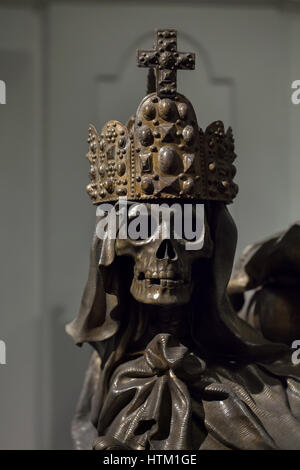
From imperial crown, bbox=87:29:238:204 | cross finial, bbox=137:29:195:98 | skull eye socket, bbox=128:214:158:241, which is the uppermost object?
cross finial, bbox=137:29:195:98

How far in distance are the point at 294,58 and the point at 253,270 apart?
2.45 feet

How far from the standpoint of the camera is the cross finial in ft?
4.48

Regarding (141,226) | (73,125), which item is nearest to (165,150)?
(141,226)

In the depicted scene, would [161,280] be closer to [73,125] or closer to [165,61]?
[165,61]

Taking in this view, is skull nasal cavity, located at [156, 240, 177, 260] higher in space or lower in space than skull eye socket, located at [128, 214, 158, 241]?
lower

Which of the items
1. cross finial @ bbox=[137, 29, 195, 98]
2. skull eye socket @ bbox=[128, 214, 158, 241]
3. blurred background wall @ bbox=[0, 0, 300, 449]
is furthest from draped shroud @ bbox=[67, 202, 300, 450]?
blurred background wall @ bbox=[0, 0, 300, 449]

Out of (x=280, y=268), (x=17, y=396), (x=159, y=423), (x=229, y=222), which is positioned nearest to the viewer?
(x=159, y=423)

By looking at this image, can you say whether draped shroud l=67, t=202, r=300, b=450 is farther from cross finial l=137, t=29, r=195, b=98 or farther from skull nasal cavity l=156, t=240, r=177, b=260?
cross finial l=137, t=29, r=195, b=98

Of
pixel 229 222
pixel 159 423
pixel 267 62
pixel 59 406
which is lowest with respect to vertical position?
pixel 59 406

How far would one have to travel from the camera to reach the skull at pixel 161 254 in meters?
1.32

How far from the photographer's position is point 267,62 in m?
2.15

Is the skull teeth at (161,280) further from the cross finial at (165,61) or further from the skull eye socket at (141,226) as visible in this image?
the cross finial at (165,61)

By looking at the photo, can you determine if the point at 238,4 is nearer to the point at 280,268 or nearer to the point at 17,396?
the point at 280,268

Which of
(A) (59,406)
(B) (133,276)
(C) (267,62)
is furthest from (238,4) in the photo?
(A) (59,406)
